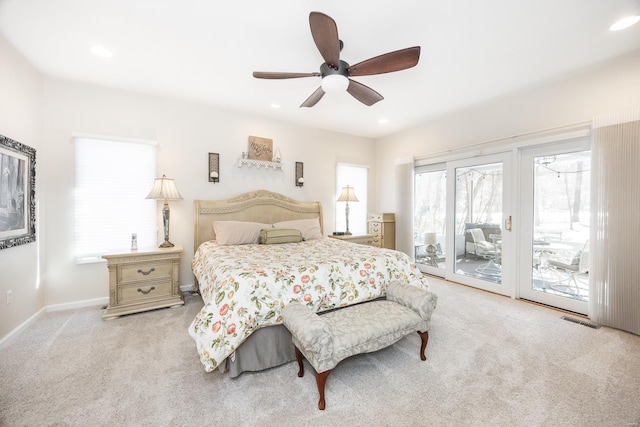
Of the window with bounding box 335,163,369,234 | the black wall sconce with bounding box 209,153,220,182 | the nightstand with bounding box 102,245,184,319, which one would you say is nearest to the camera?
the nightstand with bounding box 102,245,184,319

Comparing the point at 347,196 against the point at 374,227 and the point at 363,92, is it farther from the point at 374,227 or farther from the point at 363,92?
the point at 363,92

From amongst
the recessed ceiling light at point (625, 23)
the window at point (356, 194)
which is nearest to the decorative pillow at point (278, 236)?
the window at point (356, 194)

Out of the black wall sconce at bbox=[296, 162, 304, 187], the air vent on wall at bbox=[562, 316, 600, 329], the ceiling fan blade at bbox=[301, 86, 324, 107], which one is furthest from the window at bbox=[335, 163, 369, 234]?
the air vent on wall at bbox=[562, 316, 600, 329]

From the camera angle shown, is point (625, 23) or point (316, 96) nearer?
point (625, 23)

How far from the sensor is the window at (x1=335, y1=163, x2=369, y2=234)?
202 inches

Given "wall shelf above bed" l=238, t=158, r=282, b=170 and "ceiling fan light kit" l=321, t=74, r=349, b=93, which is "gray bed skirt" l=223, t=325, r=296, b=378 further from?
"wall shelf above bed" l=238, t=158, r=282, b=170

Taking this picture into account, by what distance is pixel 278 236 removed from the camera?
11.5 feet

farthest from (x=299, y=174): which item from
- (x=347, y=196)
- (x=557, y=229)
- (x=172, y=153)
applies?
(x=557, y=229)

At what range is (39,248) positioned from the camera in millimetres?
2889

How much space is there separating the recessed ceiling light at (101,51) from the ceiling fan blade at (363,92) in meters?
2.39

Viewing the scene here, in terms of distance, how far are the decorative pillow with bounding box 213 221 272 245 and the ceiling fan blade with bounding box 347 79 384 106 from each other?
218 centimetres

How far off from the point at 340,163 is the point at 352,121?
87 centimetres

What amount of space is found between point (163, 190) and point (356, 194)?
349 cm

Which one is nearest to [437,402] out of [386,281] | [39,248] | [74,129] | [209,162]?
[386,281]
